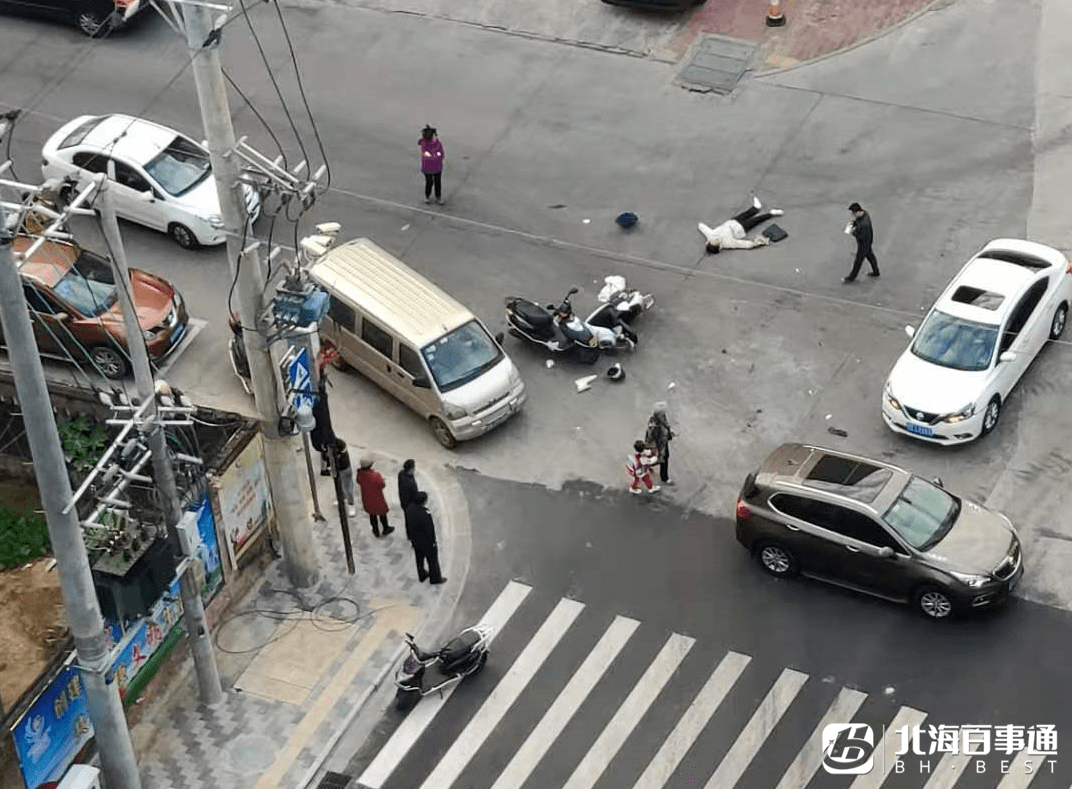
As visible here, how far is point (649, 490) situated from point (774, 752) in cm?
507

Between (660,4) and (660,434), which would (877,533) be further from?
(660,4)

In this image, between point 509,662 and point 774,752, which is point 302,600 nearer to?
point 509,662

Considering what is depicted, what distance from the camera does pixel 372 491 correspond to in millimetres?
23984

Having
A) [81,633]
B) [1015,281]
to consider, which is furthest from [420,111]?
[81,633]

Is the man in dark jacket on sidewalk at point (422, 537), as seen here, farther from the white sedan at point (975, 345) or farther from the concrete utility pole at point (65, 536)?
the white sedan at point (975, 345)

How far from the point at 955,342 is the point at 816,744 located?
745 cm

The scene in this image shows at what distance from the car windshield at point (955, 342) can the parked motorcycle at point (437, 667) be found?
27.6 feet

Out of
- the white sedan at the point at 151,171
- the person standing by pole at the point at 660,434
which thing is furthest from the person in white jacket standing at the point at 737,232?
the white sedan at the point at 151,171

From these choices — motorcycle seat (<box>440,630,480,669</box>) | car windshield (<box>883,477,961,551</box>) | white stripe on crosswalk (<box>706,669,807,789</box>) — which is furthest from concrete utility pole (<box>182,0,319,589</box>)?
car windshield (<box>883,477,961,551</box>)

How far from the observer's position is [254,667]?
2286cm

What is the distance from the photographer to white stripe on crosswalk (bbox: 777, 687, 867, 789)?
21.2 m

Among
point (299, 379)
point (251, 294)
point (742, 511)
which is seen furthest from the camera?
point (742, 511)

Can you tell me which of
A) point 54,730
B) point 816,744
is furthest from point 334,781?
point 816,744
